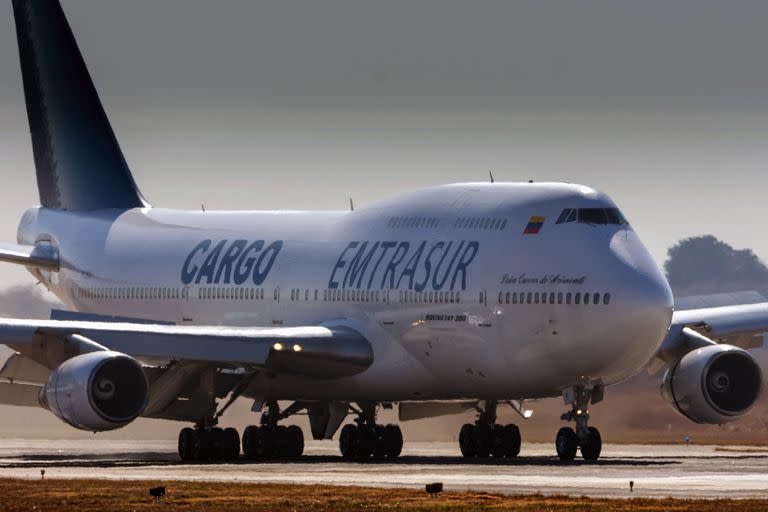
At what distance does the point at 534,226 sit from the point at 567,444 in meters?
5.59

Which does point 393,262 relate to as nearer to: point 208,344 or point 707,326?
point 208,344

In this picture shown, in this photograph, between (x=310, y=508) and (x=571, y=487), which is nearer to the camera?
(x=310, y=508)

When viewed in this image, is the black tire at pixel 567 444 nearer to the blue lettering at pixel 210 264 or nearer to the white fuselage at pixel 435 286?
the white fuselage at pixel 435 286

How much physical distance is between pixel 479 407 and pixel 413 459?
122 inches

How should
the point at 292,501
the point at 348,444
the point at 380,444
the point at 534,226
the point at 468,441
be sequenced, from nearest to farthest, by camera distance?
the point at 292,501, the point at 534,226, the point at 468,441, the point at 348,444, the point at 380,444

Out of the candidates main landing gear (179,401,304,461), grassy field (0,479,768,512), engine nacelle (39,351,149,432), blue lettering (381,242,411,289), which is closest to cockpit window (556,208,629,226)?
blue lettering (381,242,411,289)

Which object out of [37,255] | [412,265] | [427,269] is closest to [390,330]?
[412,265]

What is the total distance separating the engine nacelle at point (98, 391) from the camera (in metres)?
50.5

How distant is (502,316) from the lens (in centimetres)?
5284

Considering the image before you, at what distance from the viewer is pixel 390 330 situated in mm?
56656

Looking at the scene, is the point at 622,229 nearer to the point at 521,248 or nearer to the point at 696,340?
the point at 521,248

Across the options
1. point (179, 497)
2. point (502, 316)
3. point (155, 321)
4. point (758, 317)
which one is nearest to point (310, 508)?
point (179, 497)

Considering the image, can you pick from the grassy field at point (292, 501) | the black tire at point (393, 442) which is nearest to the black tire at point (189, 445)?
the black tire at point (393, 442)

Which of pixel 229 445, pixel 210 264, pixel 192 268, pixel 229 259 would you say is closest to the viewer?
pixel 229 445
